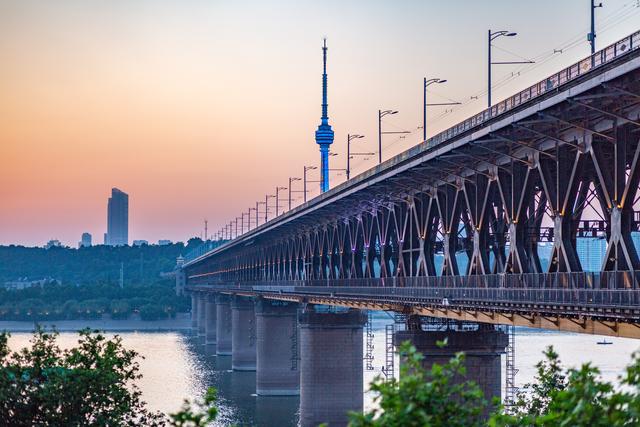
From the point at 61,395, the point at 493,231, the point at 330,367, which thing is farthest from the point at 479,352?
the point at 330,367

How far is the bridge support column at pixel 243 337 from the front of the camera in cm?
15200

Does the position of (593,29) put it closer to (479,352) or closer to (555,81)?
(555,81)

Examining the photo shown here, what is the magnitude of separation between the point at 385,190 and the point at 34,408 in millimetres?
35337

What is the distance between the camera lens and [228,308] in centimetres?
19000

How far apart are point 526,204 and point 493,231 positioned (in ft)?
41.1

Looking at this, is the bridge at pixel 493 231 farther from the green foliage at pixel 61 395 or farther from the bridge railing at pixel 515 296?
the green foliage at pixel 61 395

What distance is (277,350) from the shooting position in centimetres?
12506

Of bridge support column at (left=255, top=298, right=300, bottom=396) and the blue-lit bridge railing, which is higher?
the blue-lit bridge railing

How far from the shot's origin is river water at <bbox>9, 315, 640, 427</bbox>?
107 metres

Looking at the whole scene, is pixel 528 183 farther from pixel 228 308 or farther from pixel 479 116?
pixel 228 308

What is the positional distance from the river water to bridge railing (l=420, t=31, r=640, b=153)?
1472 inches

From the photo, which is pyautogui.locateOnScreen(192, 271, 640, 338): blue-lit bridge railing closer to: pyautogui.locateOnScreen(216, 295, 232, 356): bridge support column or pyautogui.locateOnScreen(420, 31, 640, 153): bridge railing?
pyautogui.locateOnScreen(420, 31, 640, 153): bridge railing

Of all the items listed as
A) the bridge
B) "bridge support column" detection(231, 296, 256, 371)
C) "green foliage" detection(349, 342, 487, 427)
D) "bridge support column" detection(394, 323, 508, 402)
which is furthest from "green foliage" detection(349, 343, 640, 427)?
"bridge support column" detection(231, 296, 256, 371)

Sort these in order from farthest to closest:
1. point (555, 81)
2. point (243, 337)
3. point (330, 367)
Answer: point (243, 337) → point (330, 367) → point (555, 81)
